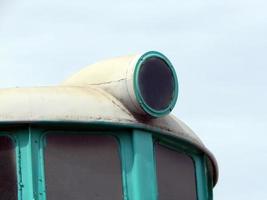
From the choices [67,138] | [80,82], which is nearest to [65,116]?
[67,138]

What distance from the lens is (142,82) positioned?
1043 centimetres

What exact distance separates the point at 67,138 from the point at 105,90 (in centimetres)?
70

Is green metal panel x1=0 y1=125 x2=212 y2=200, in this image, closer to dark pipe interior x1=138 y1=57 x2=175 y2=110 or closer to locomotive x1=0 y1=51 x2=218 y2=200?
locomotive x1=0 y1=51 x2=218 y2=200

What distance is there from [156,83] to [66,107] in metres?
0.97

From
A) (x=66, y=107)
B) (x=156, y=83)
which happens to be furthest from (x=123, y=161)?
(x=156, y=83)

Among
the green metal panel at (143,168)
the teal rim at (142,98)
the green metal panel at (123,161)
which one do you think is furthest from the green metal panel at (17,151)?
the teal rim at (142,98)

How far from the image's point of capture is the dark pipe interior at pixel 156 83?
10445mm

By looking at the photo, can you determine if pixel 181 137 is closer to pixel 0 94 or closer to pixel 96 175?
pixel 96 175

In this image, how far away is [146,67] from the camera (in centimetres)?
1051

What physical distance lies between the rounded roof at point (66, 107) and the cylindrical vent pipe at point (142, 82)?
93 mm

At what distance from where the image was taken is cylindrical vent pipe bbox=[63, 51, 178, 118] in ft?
34.1

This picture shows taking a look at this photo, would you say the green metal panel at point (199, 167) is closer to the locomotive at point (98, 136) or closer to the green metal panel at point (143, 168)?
the locomotive at point (98, 136)

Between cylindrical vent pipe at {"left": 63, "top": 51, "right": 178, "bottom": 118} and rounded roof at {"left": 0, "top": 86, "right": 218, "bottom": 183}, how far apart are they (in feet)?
0.31

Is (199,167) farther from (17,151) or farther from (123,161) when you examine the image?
(17,151)
